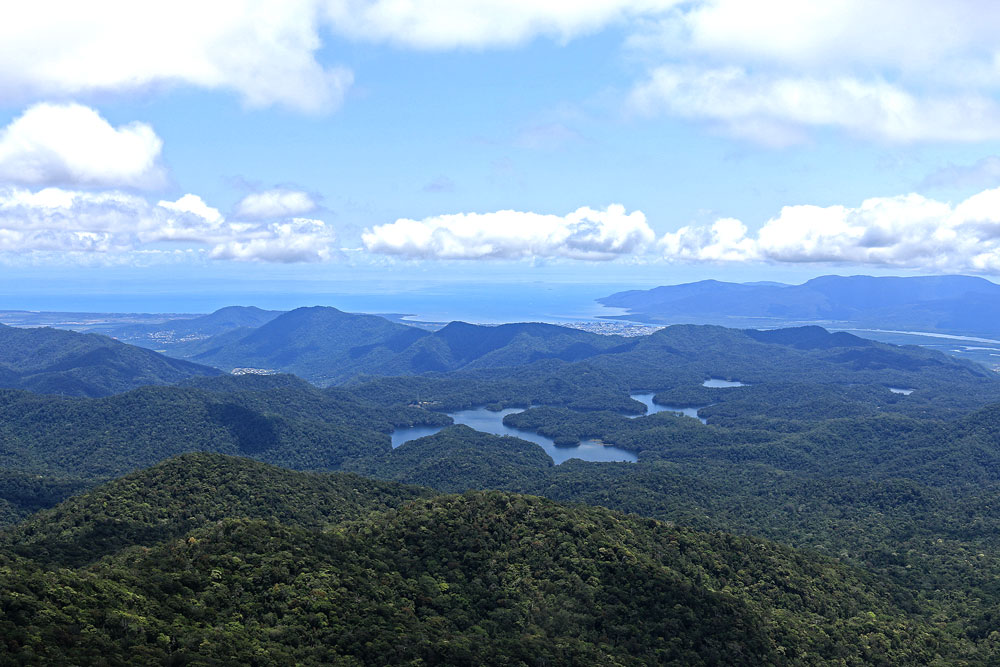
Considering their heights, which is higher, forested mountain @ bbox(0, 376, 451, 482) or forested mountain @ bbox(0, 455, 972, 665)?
forested mountain @ bbox(0, 455, 972, 665)

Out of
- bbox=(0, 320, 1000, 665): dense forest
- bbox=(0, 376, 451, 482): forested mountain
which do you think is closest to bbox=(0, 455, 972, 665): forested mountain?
bbox=(0, 320, 1000, 665): dense forest

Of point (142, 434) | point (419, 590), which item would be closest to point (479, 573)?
point (419, 590)

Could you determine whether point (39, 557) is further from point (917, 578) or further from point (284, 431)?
point (284, 431)

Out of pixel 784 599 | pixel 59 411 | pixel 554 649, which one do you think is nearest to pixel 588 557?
pixel 554 649

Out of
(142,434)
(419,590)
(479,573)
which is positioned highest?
(419,590)

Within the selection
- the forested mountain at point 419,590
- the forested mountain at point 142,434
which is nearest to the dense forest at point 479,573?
the forested mountain at point 419,590

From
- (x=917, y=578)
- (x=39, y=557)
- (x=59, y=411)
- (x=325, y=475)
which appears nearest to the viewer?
(x=39, y=557)

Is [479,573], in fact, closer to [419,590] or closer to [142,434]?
[419,590]

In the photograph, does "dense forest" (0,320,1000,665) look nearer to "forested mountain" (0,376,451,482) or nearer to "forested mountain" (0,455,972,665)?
"forested mountain" (0,455,972,665)

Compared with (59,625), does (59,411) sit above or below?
below
